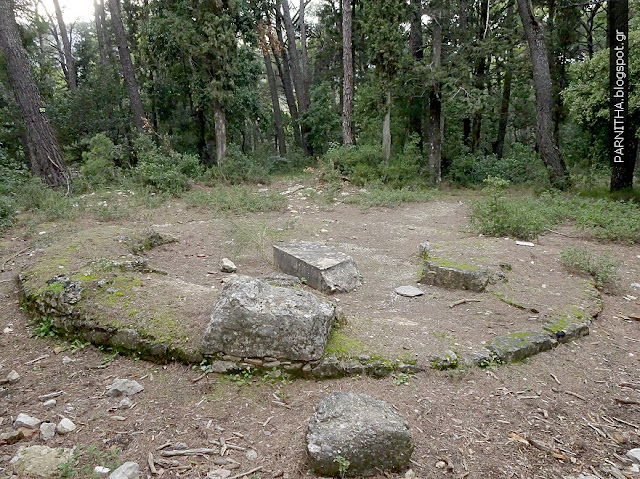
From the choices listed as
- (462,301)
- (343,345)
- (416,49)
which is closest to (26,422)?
(343,345)

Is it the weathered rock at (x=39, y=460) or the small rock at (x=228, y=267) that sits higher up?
the small rock at (x=228, y=267)

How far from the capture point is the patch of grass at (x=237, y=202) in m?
8.70

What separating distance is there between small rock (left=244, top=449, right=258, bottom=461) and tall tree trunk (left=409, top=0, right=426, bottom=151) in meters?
11.9

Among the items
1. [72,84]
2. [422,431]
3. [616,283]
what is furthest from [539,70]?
[72,84]

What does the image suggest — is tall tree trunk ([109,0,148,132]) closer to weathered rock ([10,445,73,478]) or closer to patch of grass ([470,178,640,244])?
patch of grass ([470,178,640,244])

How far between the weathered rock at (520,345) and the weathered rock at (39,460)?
2.91 meters

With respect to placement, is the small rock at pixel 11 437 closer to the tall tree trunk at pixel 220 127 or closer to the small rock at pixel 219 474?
the small rock at pixel 219 474

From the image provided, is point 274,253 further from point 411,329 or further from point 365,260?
point 411,329

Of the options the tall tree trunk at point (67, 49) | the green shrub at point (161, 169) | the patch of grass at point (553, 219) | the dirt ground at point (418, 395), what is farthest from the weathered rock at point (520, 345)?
the tall tree trunk at point (67, 49)

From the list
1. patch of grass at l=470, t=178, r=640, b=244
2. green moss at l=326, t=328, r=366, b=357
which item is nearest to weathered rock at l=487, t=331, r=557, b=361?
green moss at l=326, t=328, r=366, b=357

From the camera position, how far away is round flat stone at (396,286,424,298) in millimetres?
4320

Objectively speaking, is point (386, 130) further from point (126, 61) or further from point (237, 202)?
point (126, 61)

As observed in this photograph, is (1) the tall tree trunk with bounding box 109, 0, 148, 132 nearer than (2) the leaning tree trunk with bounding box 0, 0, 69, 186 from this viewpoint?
No

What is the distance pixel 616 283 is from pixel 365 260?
2929 millimetres
